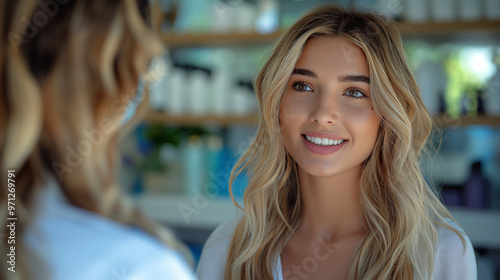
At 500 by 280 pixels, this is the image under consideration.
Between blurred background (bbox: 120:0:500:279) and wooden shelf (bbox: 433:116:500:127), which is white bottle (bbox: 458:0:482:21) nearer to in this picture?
blurred background (bbox: 120:0:500:279)

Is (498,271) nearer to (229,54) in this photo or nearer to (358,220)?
(358,220)

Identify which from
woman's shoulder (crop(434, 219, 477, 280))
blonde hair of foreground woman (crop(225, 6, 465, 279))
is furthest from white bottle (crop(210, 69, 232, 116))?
woman's shoulder (crop(434, 219, 477, 280))

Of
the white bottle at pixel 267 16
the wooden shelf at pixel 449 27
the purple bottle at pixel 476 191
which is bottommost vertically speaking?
the purple bottle at pixel 476 191

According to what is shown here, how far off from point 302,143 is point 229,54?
179cm

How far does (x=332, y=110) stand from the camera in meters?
1.07

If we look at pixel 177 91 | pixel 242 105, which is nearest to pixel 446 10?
pixel 242 105

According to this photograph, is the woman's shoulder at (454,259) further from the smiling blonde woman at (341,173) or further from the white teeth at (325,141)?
the white teeth at (325,141)

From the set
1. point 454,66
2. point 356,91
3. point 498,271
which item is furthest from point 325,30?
point 498,271

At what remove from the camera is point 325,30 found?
43.6 inches

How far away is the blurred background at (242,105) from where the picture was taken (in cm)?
219

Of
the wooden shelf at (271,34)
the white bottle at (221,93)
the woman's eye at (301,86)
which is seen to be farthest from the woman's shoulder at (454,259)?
the white bottle at (221,93)

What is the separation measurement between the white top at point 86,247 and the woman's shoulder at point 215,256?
60 centimetres

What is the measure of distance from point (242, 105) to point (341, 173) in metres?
1.46

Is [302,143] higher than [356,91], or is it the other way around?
[356,91]
